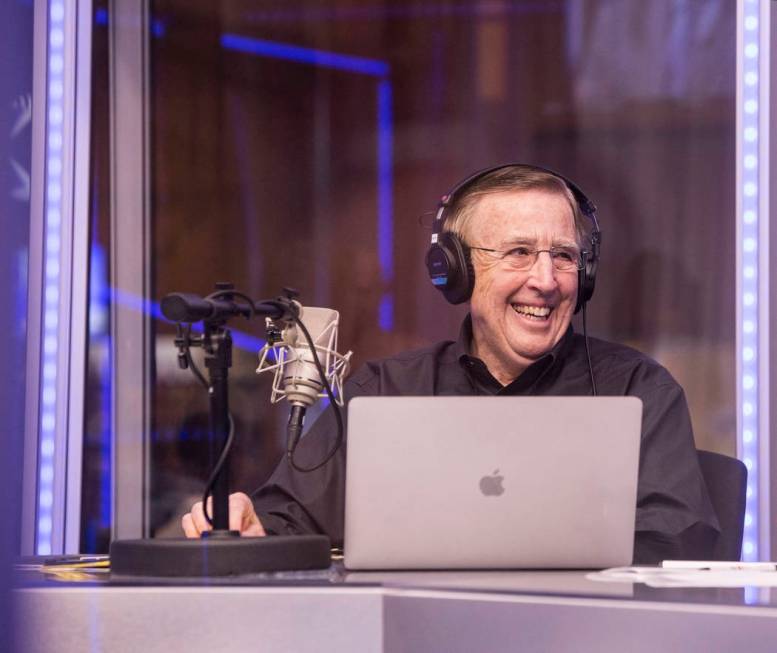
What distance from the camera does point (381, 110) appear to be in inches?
128

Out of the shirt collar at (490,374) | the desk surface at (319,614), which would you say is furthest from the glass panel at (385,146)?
the desk surface at (319,614)

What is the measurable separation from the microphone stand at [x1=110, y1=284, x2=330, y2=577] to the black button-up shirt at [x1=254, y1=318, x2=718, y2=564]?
59cm

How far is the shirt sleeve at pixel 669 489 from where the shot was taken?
1491 mm

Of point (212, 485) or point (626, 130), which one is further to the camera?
point (626, 130)

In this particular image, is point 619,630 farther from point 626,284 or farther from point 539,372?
A: point 626,284

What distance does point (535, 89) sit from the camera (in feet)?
10.2

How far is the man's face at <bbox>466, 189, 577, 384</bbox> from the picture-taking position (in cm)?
199

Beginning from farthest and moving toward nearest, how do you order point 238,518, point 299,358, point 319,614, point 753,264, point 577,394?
point 753,264 → point 577,394 → point 238,518 → point 299,358 → point 319,614

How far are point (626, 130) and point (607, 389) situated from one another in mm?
1341

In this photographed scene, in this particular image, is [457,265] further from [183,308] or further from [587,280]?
[183,308]

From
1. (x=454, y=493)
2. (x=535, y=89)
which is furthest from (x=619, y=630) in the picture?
(x=535, y=89)

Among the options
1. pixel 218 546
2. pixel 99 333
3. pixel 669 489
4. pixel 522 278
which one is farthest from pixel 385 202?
pixel 218 546

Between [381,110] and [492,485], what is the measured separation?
2299 mm

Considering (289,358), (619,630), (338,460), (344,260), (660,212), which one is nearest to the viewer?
(619,630)
